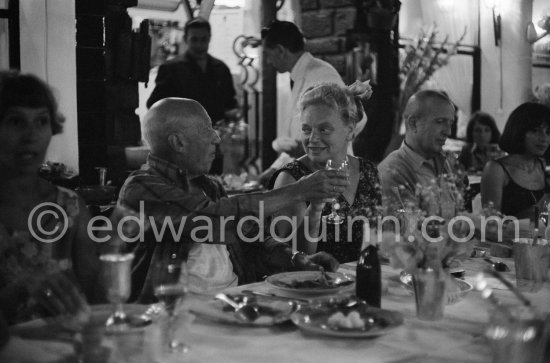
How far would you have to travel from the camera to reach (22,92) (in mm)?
2186

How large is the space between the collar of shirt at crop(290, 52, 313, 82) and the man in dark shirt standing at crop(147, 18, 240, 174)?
4.11ft

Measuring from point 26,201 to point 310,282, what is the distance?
0.97m

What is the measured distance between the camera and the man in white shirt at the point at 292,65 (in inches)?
178

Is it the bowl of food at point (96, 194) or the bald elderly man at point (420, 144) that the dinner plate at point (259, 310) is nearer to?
the bald elderly man at point (420, 144)

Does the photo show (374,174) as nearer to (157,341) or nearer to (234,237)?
(234,237)

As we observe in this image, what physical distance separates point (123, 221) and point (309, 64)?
2.92 m

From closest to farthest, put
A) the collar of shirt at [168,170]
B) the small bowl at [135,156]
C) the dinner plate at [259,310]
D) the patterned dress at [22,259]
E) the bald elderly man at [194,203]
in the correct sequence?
the dinner plate at [259,310] → the patterned dress at [22,259] → the bald elderly man at [194,203] → the collar of shirt at [168,170] → the small bowl at [135,156]

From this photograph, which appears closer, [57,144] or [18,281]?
[18,281]

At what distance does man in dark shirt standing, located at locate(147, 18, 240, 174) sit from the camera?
578cm

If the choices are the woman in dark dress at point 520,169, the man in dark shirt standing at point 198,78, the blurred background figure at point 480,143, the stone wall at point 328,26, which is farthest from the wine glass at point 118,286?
the blurred background figure at point 480,143

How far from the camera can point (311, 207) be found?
9.36 ft

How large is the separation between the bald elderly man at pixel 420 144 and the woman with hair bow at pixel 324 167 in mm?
455

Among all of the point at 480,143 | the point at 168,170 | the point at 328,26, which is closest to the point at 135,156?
the point at 328,26

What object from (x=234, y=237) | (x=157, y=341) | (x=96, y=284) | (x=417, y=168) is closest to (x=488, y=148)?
(x=417, y=168)
